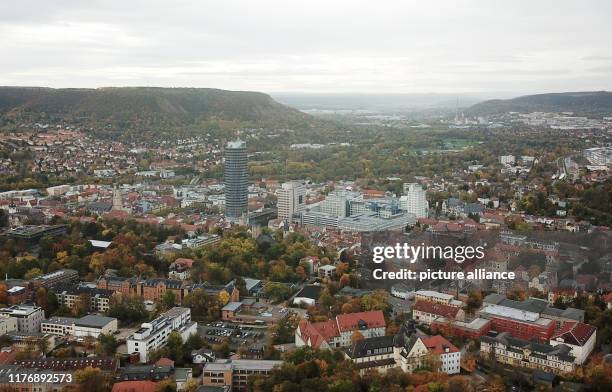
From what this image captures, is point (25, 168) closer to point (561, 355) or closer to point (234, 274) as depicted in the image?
point (234, 274)

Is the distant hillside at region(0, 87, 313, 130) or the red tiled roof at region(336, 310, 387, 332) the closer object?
the red tiled roof at region(336, 310, 387, 332)

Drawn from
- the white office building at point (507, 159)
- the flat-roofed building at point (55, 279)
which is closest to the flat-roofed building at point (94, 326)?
the flat-roofed building at point (55, 279)

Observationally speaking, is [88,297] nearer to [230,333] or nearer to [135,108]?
[230,333]

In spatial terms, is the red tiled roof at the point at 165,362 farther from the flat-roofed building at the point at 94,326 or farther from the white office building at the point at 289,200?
the white office building at the point at 289,200

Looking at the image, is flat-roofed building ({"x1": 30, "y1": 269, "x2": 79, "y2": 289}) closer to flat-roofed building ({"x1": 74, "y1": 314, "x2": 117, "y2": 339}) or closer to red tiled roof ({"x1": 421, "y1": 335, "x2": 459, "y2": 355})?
flat-roofed building ({"x1": 74, "y1": 314, "x2": 117, "y2": 339})

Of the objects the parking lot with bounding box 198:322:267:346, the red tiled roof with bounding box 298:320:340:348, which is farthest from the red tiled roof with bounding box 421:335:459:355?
the parking lot with bounding box 198:322:267:346

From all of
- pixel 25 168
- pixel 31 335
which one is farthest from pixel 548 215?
pixel 25 168
